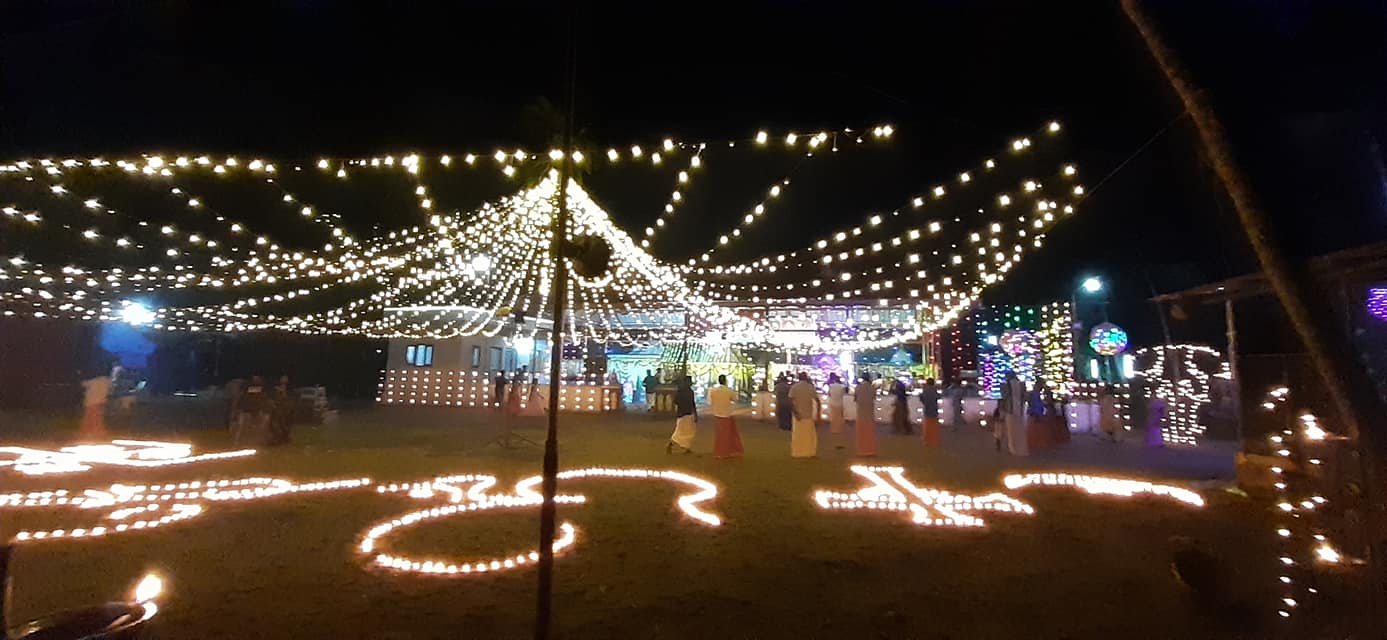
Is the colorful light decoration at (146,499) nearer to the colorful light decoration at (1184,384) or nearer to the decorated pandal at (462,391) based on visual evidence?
the decorated pandal at (462,391)

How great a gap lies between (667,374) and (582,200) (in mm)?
→ 14389

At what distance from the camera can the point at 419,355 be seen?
24.0 metres

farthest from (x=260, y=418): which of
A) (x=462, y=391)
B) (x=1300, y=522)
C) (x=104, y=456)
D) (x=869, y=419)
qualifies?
(x=1300, y=522)

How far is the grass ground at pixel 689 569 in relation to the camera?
13.7ft

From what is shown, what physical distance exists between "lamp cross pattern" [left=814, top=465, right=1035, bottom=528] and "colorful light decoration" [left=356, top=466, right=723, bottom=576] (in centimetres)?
157

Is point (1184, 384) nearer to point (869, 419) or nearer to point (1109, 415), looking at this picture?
point (1109, 415)

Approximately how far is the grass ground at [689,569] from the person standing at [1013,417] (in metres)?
3.40

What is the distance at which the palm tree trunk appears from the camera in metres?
2.94

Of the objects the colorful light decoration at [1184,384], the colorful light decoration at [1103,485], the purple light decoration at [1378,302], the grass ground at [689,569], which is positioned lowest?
the grass ground at [689,569]

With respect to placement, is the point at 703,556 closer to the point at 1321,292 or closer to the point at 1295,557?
the point at 1321,292

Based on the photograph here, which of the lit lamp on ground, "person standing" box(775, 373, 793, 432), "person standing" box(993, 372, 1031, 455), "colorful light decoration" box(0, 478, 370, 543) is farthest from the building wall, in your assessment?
the lit lamp on ground

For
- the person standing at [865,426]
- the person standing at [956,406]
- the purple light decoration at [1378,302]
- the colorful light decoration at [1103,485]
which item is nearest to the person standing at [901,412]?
the person standing at [956,406]

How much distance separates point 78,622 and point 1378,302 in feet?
37.1

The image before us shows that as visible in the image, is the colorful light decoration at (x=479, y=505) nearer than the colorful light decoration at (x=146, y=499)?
Yes
